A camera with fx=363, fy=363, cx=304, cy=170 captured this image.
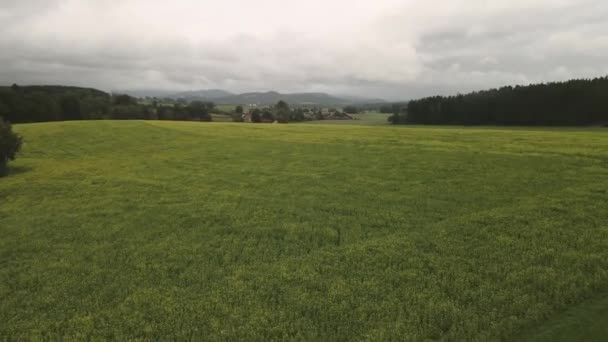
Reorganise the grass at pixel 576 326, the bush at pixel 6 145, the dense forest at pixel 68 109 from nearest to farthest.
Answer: the grass at pixel 576 326 < the bush at pixel 6 145 < the dense forest at pixel 68 109

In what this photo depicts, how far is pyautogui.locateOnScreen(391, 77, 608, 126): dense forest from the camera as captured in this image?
2240 inches

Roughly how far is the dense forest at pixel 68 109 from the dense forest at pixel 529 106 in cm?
5344

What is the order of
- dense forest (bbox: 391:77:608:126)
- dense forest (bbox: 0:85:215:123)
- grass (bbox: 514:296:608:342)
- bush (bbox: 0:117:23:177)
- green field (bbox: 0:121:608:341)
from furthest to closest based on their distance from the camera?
1. dense forest (bbox: 0:85:215:123)
2. dense forest (bbox: 391:77:608:126)
3. bush (bbox: 0:117:23:177)
4. green field (bbox: 0:121:608:341)
5. grass (bbox: 514:296:608:342)

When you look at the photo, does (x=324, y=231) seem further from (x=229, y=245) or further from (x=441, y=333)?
(x=441, y=333)

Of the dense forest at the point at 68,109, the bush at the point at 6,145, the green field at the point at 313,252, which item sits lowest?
the green field at the point at 313,252

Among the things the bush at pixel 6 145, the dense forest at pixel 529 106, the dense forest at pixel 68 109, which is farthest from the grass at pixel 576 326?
the dense forest at pixel 68 109

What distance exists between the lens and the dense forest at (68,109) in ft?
207

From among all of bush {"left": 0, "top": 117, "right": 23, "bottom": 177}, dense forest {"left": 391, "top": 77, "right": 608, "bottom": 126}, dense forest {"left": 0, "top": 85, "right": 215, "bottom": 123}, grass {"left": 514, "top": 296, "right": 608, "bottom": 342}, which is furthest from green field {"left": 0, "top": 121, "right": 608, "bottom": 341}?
dense forest {"left": 0, "top": 85, "right": 215, "bottom": 123}

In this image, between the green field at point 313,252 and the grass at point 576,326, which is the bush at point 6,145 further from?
the grass at point 576,326

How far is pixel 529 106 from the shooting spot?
6372 centimetres

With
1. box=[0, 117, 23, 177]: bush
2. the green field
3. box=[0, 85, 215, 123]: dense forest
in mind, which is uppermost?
box=[0, 85, 215, 123]: dense forest

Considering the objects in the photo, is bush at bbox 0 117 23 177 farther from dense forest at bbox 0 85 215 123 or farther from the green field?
dense forest at bbox 0 85 215 123

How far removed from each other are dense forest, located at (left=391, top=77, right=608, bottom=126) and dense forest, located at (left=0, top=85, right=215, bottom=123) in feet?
175

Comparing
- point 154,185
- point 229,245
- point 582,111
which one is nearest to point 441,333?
point 229,245
